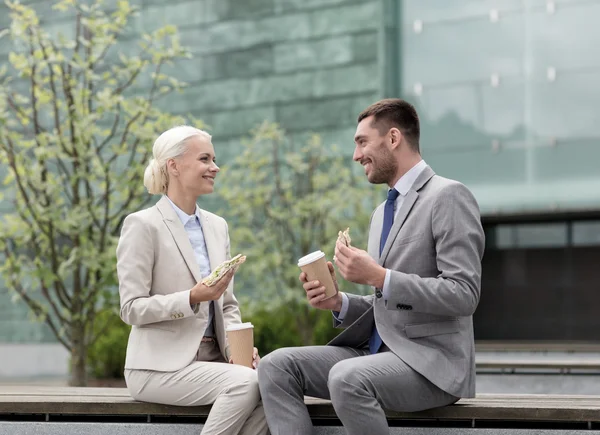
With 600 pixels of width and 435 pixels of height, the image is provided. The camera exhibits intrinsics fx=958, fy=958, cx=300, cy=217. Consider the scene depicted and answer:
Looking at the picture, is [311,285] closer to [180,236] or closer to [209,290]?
[209,290]

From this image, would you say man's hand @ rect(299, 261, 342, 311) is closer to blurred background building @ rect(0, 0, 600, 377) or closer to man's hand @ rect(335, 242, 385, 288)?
man's hand @ rect(335, 242, 385, 288)

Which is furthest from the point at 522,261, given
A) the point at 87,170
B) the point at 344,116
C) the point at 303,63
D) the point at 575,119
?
the point at 87,170

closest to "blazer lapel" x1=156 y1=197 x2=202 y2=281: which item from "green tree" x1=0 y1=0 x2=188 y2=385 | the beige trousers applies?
the beige trousers

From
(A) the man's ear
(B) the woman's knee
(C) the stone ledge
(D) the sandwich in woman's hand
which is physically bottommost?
(C) the stone ledge

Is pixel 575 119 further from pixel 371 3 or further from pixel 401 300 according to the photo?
pixel 401 300

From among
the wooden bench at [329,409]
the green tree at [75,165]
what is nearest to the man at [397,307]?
the wooden bench at [329,409]

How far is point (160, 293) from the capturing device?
15.0 ft

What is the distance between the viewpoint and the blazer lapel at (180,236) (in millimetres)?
4625

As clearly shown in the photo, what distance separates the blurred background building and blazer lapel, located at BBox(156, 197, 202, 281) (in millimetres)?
9835

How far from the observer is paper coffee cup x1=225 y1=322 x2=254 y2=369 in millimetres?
4484

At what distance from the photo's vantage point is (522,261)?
48.9 ft

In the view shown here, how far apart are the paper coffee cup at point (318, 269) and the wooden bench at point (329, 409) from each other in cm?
56

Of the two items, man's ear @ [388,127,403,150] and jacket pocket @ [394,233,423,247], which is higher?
man's ear @ [388,127,403,150]

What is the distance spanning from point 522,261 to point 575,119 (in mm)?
2384
